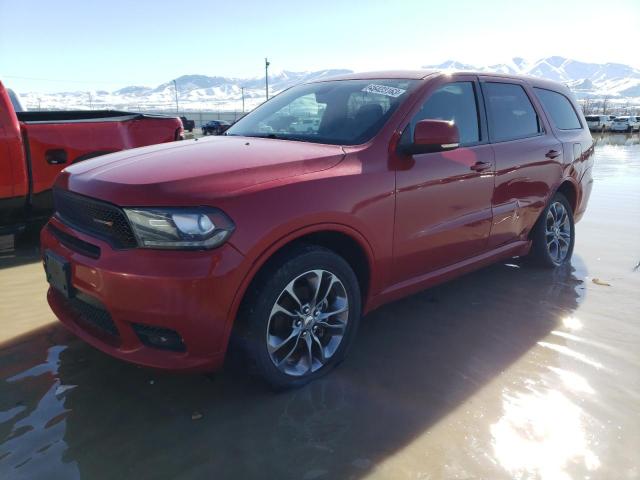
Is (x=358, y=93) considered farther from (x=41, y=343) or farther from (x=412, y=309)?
(x=41, y=343)

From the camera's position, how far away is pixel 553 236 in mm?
4605

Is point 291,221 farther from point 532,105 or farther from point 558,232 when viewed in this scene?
point 558,232

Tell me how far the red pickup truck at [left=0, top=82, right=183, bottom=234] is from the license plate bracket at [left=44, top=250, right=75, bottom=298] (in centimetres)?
241

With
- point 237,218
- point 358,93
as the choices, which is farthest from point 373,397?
point 358,93

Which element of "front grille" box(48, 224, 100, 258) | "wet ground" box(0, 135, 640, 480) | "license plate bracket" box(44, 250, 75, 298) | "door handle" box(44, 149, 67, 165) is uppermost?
"door handle" box(44, 149, 67, 165)

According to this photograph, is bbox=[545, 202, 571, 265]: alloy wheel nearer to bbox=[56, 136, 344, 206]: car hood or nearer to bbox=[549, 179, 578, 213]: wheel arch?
bbox=[549, 179, 578, 213]: wheel arch

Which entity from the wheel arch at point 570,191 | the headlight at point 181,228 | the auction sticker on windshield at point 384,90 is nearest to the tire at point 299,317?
the headlight at point 181,228

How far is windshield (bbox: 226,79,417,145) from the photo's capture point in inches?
119

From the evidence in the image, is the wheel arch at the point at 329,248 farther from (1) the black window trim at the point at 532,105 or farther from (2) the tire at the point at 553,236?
(2) the tire at the point at 553,236

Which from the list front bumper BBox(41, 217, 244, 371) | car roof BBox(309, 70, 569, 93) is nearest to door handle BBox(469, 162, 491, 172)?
car roof BBox(309, 70, 569, 93)

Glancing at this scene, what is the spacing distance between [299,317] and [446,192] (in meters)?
1.29

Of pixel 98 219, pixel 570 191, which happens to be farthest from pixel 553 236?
pixel 98 219

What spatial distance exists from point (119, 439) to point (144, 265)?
806 millimetres

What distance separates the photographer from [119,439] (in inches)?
88.7
